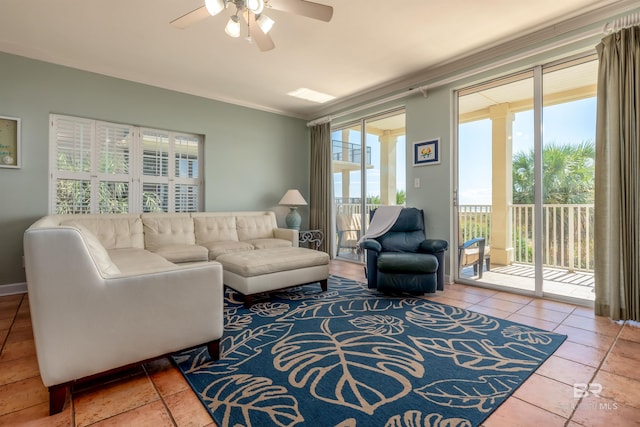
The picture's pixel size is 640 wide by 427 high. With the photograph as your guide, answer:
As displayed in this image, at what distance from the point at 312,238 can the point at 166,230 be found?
2441mm

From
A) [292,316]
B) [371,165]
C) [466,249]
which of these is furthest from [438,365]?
[371,165]

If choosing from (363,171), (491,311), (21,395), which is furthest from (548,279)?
(21,395)

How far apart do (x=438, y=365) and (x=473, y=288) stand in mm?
2071

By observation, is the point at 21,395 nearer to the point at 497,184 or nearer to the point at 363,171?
the point at 497,184

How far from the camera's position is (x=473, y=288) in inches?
141

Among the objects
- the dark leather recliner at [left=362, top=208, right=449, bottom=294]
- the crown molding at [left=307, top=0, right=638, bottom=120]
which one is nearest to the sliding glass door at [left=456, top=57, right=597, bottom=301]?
the crown molding at [left=307, top=0, right=638, bottom=120]

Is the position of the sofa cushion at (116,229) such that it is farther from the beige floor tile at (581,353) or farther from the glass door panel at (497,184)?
the beige floor tile at (581,353)

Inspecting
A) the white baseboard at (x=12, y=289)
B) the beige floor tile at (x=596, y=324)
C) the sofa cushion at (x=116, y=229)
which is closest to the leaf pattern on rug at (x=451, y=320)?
the beige floor tile at (x=596, y=324)

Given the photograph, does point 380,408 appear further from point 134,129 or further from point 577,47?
point 134,129

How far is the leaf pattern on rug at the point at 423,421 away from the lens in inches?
51.8

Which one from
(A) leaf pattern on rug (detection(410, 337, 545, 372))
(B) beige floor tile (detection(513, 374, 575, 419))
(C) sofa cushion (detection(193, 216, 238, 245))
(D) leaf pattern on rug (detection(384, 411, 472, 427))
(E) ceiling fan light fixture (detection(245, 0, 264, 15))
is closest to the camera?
(D) leaf pattern on rug (detection(384, 411, 472, 427))

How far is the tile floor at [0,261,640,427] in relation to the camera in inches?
53.6

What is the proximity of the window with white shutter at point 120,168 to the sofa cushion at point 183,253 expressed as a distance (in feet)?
3.28

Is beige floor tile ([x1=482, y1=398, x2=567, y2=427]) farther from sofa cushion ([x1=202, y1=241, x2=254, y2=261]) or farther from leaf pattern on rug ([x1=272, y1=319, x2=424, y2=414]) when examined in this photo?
sofa cushion ([x1=202, y1=241, x2=254, y2=261])
